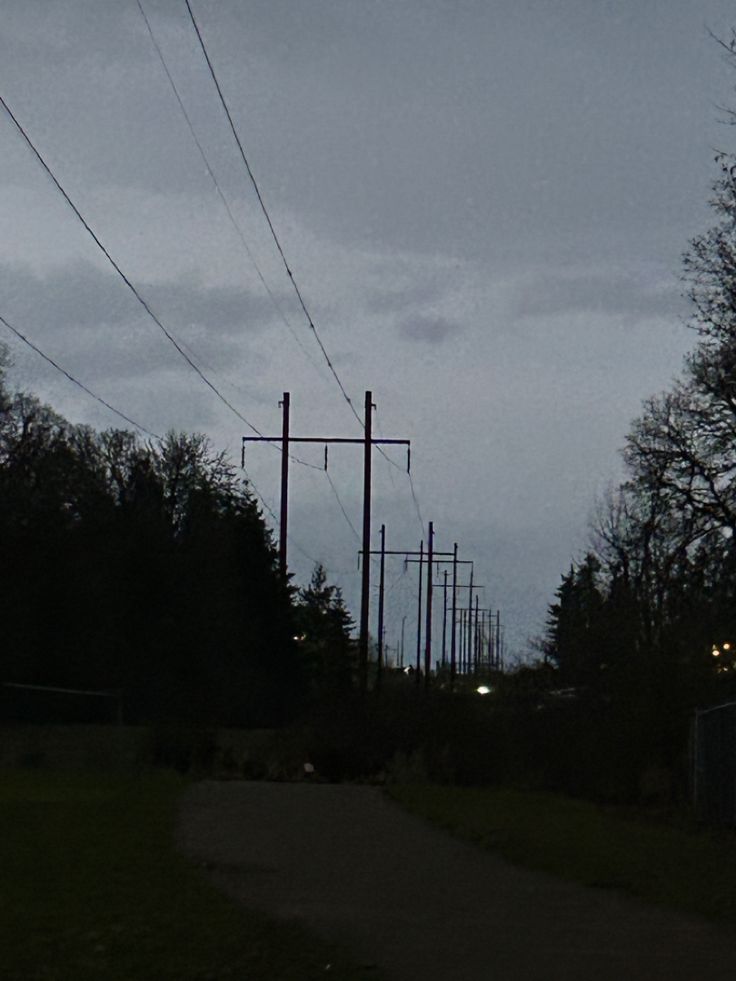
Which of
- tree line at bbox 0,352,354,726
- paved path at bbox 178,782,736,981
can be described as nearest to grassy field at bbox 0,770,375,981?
paved path at bbox 178,782,736,981

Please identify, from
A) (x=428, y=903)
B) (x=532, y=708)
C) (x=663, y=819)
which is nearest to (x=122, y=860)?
(x=428, y=903)

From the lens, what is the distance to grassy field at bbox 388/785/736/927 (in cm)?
1362

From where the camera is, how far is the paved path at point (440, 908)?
32.7 ft

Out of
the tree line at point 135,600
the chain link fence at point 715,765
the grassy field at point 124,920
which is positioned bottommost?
the grassy field at point 124,920

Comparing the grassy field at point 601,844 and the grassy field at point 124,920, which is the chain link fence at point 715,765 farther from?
the grassy field at point 124,920

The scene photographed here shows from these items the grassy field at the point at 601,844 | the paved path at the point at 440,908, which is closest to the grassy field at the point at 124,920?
the paved path at the point at 440,908

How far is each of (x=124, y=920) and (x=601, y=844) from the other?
300 inches

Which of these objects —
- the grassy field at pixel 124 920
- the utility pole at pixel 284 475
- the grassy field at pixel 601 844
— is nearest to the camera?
the grassy field at pixel 124 920

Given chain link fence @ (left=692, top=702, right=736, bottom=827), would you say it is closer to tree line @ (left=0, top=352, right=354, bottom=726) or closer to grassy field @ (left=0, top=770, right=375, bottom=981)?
grassy field @ (left=0, top=770, right=375, bottom=981)

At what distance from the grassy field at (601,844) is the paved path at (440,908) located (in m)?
0.34

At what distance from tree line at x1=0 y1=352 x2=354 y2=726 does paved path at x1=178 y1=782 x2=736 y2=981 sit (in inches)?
965

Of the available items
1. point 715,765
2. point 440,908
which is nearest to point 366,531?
point 715,765

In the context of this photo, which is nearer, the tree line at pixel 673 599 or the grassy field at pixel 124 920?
the grassy field at pixel 124 920

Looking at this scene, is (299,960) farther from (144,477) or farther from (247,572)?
(144,477)
